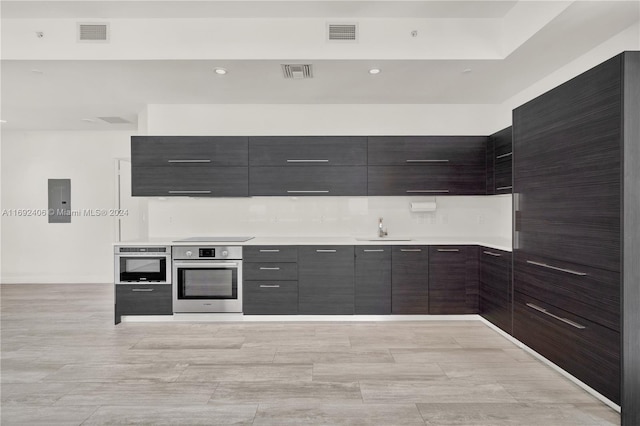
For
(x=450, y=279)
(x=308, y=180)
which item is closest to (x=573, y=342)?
(x=450, y=279)

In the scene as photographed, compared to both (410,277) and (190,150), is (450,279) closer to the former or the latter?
(410,277)

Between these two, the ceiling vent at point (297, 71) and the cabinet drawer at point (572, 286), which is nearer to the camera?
the cabinet drawer at point (572, 286)

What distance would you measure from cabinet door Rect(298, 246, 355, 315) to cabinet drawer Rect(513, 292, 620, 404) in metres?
1.68

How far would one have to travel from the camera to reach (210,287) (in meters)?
4.13

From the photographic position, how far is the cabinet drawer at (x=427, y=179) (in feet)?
14.5

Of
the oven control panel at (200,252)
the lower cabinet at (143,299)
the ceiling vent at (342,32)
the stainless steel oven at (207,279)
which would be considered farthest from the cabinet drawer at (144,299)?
the ceiling vent at (342,32)

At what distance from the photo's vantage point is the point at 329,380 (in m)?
2.72

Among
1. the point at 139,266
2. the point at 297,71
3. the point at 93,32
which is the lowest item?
the point at 139,266

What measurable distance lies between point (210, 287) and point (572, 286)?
3.37 meters

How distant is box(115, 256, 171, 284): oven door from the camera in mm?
4129

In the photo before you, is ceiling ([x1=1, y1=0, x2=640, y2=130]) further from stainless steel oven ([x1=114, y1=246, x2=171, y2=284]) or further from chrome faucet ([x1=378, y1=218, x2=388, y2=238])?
stainless steel oven ([x1=114, y1=246, x2=171, y2=284])

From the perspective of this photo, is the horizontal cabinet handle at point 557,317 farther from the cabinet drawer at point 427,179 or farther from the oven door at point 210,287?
the oven door at point 210,287

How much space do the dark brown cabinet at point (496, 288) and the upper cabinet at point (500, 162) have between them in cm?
71

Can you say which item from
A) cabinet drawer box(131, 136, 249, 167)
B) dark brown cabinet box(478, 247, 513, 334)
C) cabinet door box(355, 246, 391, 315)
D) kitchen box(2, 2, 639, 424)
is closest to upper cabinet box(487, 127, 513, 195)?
kitchen box(2, 2, 639, 424)
